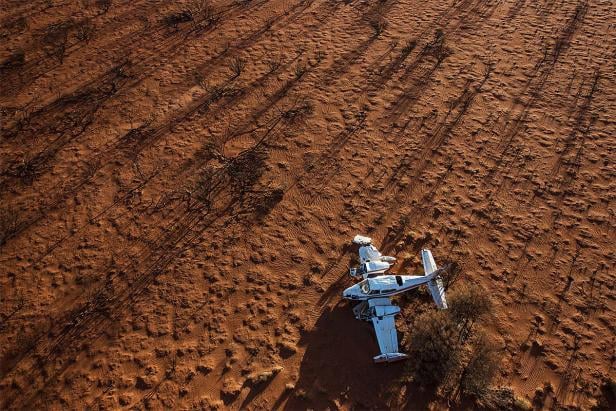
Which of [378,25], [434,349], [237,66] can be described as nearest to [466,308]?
[434,349]

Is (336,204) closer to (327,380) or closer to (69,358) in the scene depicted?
(327,380)

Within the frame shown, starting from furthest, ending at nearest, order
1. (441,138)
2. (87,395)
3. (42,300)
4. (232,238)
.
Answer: (441,138)
(232,238)
(42,300)
(87,395)

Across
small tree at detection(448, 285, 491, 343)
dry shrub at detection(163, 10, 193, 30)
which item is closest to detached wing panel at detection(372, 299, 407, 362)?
small tree at detection(448, 285, 491, 343)

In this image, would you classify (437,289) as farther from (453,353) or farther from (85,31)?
(85,31)

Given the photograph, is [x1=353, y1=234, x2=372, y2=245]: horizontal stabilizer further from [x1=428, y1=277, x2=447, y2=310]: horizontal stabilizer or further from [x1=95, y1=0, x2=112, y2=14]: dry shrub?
[x1=95, y1=0, x2=112, y2=14]: dry shrub

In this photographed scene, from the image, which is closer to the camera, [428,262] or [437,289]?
[437,289]

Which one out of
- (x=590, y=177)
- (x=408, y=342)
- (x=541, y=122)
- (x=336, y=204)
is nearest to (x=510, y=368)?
(x=408, y=342)
